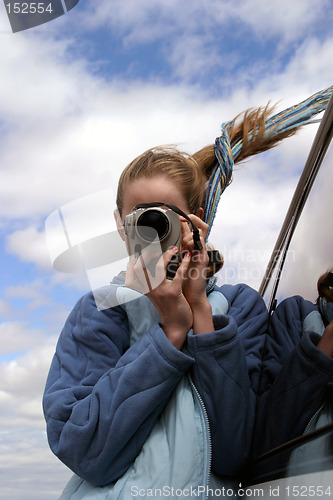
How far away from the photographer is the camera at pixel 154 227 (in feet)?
3.24

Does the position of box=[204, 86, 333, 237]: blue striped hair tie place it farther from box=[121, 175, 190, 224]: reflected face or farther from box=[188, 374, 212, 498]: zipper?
box=[188, 374, 212, 498]: zipper

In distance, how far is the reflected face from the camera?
3.58 feet

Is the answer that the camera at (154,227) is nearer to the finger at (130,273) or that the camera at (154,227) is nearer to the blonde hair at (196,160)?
the finger at (130,273)

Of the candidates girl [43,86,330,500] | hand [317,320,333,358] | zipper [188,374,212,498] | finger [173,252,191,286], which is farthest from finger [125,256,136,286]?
hand [317,320,333,358]

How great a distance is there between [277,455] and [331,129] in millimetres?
552

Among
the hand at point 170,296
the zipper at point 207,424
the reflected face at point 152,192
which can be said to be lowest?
the zipper at point 207,424

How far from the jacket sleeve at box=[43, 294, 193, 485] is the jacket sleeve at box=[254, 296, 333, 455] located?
0.16m

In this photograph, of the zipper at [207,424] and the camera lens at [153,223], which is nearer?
the zipper at [207,424]

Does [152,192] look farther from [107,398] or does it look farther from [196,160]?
[107,398]

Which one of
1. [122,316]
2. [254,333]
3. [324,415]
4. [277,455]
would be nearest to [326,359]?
[324,415]

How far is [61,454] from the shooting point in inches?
36.8

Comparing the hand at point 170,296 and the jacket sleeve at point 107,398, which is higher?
the hand at point 170,296

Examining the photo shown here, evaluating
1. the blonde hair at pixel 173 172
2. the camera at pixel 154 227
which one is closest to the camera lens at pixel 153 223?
the camera at pixel 154 227

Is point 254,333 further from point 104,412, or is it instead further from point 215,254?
point 104,412
